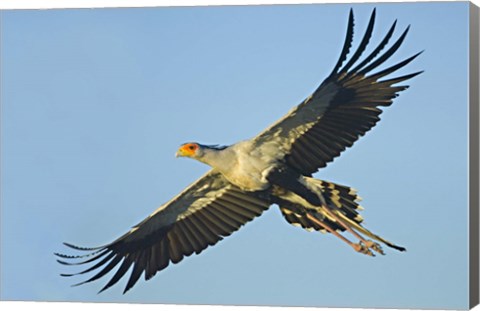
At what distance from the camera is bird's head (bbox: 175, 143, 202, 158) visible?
9.36 metres

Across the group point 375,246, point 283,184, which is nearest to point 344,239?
point 375,246

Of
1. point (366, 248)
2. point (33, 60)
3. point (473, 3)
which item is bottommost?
point (366, 248)

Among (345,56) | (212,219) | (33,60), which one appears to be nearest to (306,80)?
(345,56)

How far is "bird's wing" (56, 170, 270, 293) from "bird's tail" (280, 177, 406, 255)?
266mm

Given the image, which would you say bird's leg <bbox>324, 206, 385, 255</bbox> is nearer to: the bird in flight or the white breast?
the bird in flight

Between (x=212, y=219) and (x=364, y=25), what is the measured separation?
1.64m

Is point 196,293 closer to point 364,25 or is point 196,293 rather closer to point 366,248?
point 366,248

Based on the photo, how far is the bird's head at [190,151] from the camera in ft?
30.7

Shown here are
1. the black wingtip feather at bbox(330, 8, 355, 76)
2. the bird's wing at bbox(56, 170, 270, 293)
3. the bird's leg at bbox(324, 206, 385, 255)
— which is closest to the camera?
the black wingtip feather at bbox(330, 8, 355, 76)

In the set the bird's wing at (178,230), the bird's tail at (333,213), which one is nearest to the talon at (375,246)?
the bird's tail at (333,213)

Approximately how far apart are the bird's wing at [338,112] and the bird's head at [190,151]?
373 millimetres

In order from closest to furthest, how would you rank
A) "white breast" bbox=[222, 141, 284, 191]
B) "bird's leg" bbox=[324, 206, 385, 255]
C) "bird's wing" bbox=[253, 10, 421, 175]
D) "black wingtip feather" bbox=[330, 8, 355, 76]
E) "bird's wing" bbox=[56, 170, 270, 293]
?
"black wingtip feather" bbox=[330, 8, 355, 76] → "bird's wing" bbox=[253, 10, 421, 175] → "bird's leg" bbox=[324, 206, 385, 255] → "white breast" bbox=[222, 141, 284, 191] → "bird's wing" bbox=[56, 170, 270, 293]

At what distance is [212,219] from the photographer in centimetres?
965

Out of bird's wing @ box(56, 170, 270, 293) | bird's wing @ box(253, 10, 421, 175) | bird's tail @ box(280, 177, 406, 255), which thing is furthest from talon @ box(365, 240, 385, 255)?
bird's wing @ box(56, 170, 270, 293)
